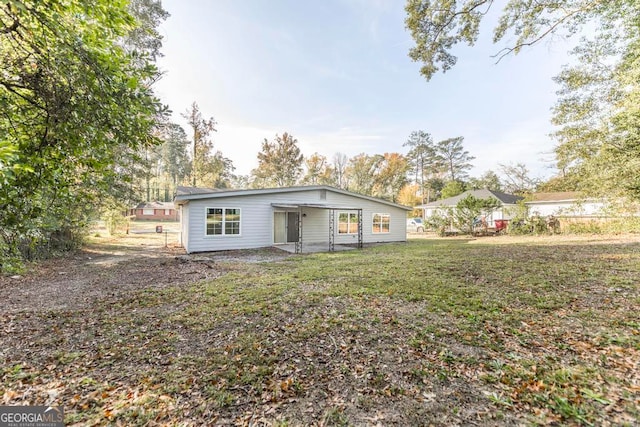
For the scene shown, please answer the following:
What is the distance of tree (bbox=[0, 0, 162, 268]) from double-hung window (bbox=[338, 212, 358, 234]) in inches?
486

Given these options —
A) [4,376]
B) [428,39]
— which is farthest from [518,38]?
[4,376]

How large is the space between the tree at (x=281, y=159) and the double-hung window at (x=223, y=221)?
22.6m

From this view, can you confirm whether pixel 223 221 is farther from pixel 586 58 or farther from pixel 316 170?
pixel 316 170

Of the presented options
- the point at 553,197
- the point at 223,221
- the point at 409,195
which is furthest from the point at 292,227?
the point at 553,197

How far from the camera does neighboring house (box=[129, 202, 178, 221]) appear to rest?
4181cm

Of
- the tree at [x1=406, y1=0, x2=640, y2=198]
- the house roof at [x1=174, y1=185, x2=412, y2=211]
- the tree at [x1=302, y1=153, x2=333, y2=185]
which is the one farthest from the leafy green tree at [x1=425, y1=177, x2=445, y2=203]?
the tree at [x1=406, y1=0, x2=640, y2=198]

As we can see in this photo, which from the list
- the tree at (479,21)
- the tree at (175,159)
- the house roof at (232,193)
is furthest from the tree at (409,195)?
the tree at (175,159)

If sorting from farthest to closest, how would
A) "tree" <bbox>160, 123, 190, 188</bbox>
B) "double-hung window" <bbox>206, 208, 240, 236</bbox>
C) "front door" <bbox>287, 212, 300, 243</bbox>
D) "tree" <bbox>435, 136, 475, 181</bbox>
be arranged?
1. "tree" <bbox>160, 123, 190, 188</bbox>
2. "tree" <bbox>435, 136, 475, 181</bbox>
3. "front door" <bbox>287, 212, 300, 243</bbox>
4. "double-hung window" <bbox>206, 208, 240, 236</bbox>

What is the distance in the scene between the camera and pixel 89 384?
8.09 ft

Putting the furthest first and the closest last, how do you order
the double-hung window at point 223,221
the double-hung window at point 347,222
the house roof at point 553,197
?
the house roof at point 553,197, the double-hung window at point 347,222, the double-hung window at point 223,221

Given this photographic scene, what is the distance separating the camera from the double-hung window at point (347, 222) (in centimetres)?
1472

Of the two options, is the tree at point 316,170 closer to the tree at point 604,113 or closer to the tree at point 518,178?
the tree at point 518,178

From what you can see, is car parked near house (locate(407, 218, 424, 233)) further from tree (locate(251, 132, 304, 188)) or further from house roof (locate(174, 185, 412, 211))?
tree (locate(251, 132, 304, 188))

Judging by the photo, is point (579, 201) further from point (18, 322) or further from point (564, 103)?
point (18, 322)
